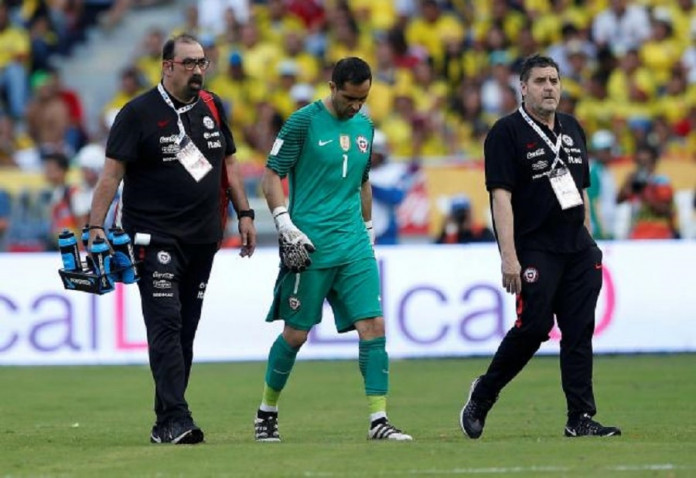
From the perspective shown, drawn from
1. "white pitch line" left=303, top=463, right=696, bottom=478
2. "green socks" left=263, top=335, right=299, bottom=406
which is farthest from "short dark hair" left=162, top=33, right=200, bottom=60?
"white pitch line" left=303, top=463, right=696, bottom=478

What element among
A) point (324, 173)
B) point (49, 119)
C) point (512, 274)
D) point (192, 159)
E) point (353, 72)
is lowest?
point (512, 274)

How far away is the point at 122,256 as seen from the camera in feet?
34.9

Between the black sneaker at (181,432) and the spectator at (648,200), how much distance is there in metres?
10.2

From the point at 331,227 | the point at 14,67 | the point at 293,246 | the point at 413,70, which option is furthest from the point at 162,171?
the point at 14,67

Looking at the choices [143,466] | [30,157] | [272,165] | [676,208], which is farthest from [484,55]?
[143,466]

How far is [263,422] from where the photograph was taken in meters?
11.2

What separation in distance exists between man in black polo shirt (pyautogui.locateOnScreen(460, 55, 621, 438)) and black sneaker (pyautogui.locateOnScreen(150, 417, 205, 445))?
198 cm

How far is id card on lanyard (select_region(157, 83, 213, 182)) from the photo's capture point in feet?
35.4

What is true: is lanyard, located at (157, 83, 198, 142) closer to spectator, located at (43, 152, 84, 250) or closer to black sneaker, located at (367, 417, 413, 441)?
black sneaker, located at (367, 417, 413, 441)

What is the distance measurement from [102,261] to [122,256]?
12 centimetres

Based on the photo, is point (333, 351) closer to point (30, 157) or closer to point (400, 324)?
point (400, 324)

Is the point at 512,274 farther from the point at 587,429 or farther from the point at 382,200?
the point at 382,200

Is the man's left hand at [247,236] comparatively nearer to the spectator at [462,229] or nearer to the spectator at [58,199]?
the spectator at [462,229]

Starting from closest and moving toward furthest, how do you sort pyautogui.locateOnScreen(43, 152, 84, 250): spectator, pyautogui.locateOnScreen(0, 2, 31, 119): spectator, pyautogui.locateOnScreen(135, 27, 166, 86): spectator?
pyautogui.locateOnScreen(43, 152, 84, 250): spectator < pyautogui.locateOnScreen(135, 27, 166, 86): spectator < pyautogui.locateOnScreen(0, 2, 31, 119): spectator
